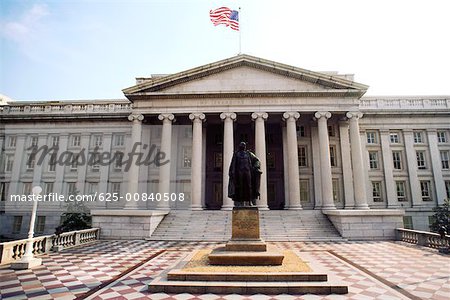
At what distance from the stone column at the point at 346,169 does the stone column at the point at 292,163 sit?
501 cm

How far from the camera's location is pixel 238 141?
3162 centimetres

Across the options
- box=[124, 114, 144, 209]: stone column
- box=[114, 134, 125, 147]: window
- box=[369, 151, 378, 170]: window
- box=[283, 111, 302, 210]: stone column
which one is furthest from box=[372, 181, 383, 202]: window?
box=[114, 134, 125, 147]: window

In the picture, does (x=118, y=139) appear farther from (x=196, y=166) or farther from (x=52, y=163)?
(x=196, y=166)

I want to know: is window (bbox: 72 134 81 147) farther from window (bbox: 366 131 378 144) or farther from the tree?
the tree

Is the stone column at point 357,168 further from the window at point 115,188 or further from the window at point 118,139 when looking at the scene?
the window at point 115,188

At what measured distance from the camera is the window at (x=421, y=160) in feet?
103

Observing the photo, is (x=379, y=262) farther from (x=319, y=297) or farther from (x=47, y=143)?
(x=47, y=143)

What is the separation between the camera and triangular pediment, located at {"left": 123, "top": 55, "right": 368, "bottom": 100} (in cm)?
2630

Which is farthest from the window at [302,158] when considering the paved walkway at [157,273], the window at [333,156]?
the paved walkway at [157,273]

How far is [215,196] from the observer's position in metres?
31.0

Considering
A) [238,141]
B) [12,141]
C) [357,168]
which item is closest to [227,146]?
[238,141]

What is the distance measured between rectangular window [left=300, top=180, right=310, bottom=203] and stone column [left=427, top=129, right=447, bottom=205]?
49.3ft

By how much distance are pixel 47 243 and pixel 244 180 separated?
11.5 metres

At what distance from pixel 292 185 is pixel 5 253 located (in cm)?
2116
